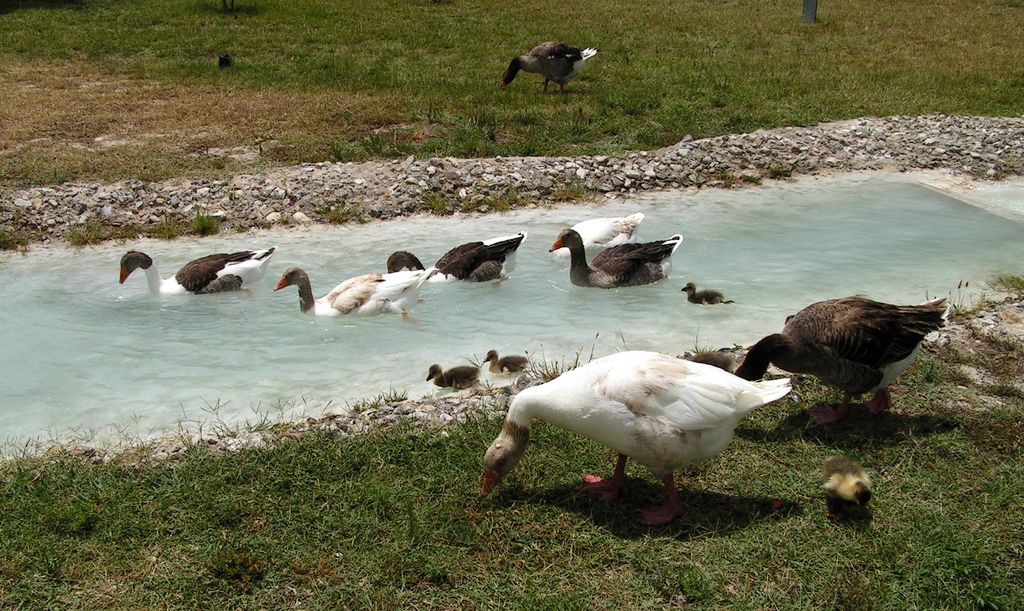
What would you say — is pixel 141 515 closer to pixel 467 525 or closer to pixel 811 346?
pixel 467 525

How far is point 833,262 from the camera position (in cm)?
1059

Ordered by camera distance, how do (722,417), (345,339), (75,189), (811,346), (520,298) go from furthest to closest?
(75,189) < (520,298) < (345,339) < (811,346) < (722,417)

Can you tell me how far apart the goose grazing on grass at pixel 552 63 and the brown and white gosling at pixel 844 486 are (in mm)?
13495

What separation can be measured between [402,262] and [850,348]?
5039 mm

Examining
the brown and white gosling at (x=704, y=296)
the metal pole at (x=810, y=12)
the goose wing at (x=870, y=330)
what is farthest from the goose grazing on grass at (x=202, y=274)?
the metal pole at (x=810, y=12)

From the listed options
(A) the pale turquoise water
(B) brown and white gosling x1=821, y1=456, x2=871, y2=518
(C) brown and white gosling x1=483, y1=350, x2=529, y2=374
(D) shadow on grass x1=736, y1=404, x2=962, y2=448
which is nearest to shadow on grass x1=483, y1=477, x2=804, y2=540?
(B) brown and white gosling x1=821, y1=456, x2=871, y2=518

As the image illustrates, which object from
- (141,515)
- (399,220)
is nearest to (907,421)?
(141,515)

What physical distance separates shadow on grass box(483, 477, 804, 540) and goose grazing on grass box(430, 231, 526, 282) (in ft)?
14.6

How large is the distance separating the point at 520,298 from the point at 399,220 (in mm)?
2937

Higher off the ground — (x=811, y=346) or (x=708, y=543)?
(x=811, y=346)

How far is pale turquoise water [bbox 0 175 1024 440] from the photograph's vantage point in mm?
7559

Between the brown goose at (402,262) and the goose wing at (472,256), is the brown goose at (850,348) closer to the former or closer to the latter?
the goose wing at (472,256)

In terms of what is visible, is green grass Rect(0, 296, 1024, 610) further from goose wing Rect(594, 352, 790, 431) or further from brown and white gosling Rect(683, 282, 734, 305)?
brown and white gosling Rect(683, 282, 734, 305)

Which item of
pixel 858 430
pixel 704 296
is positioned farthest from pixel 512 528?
pixel 704 296
